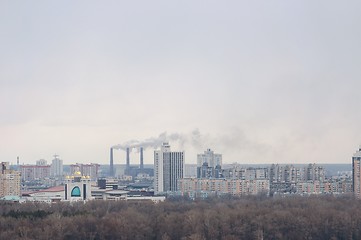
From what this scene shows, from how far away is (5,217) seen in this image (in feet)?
58.0

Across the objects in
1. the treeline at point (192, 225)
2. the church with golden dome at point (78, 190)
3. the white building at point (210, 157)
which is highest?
the white building at point (210, 157)

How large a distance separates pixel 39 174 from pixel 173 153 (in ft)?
78.7

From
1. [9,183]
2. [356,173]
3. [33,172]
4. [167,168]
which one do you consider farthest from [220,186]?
[33,172]

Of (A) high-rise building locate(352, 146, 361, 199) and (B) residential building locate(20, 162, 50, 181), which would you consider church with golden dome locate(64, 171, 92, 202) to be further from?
(B) residential building locate(20, 162, 50, 181)

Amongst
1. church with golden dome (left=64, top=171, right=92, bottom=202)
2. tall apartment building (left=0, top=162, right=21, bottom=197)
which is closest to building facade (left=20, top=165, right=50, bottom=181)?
tall apartment building (left=0, top=162, right=21, bottom=197)

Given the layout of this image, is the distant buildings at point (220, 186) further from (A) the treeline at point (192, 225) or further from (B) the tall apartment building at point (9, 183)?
(A) the treeline at point (192, 225)

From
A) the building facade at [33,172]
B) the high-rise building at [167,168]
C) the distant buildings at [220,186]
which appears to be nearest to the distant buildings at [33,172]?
the building facade at [33,172]

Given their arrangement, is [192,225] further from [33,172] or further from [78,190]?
[33,172]

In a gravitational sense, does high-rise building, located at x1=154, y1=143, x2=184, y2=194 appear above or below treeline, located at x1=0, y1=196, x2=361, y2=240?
above

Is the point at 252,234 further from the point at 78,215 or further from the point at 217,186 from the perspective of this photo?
the point at 217,186

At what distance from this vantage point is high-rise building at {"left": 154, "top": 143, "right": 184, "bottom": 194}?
124 feet

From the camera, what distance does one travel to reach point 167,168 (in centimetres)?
3828

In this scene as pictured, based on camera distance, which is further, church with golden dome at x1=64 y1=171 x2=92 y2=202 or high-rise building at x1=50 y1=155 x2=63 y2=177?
high-rise building at x1=50 y1=155 x2=63 y2=177

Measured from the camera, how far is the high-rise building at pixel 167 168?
37.9 meters
